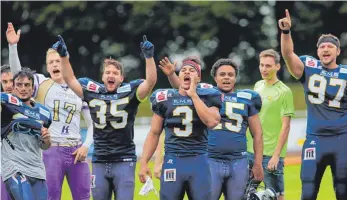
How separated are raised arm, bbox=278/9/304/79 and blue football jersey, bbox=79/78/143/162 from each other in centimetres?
165

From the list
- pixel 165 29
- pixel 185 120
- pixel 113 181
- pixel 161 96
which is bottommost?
pixel 113 181

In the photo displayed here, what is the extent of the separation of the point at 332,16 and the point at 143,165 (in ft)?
99.0

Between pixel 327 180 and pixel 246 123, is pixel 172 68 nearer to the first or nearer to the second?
pixel 246 123

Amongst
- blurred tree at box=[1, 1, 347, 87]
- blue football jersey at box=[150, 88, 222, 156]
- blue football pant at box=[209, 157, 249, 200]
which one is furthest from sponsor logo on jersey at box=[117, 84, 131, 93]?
blurred tree at box=[1, 1, 347, 87]

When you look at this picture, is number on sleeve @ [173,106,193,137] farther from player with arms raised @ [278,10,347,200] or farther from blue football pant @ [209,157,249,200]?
player with arms raised @ [278,10,347,200]

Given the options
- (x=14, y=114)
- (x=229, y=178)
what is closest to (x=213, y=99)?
(x=229, y=178)

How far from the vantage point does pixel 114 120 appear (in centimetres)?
914

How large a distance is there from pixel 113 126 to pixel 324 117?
93.4 inches

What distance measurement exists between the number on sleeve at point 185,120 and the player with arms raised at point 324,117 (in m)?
1.46

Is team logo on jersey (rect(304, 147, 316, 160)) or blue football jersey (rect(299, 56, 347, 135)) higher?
blue football jersey (rect(299, 56, 347, 135))

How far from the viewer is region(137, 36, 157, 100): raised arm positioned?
29.0 ft

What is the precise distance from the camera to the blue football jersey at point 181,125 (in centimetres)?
863

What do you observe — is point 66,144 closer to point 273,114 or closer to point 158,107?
point 158,107

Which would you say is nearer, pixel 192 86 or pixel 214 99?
pixel 192 86
